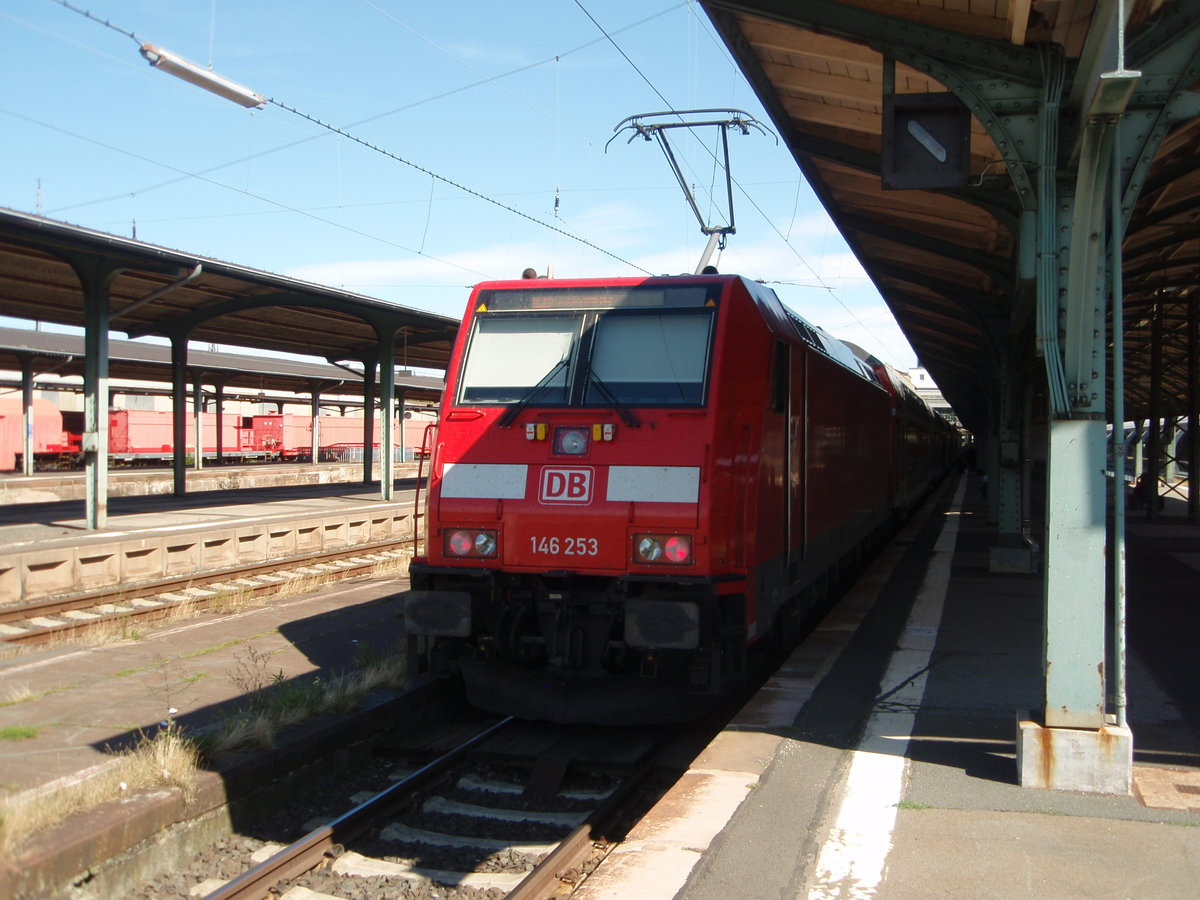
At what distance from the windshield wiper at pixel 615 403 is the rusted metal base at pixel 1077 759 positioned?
122 inches

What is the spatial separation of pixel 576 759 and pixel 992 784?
2.87m

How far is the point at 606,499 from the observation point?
275 inches

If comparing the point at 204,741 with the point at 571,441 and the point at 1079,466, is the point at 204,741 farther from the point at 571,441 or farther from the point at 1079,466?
the point at 1079,466

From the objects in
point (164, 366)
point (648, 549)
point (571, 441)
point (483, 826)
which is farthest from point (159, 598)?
point (164, 366)

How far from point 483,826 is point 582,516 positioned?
6.63 feet

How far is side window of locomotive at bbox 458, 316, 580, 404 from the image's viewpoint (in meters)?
7.61

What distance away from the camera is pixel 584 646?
23.0 ft

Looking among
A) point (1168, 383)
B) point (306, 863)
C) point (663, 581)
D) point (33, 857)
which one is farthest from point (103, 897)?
point (1168, 383)

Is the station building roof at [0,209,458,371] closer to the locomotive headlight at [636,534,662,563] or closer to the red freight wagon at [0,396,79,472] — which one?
the locomotive headlight at [636,534,662,563]

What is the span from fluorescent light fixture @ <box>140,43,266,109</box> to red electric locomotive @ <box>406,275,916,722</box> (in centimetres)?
339

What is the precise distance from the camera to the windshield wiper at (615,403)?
715cm

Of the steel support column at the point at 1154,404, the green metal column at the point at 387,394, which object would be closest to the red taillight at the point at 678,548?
the steel support column at the point at 1154,404

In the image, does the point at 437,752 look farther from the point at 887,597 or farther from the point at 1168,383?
the point at 1168,383

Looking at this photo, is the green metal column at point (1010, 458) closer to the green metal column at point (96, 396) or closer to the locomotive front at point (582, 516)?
the locomotive front at point (582, 516)
